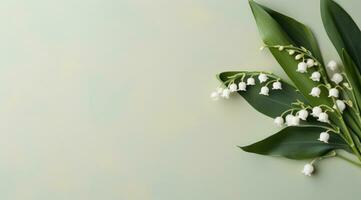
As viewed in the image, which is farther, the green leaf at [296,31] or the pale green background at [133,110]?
the green leaf at [296,31]

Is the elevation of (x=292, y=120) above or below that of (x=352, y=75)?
below

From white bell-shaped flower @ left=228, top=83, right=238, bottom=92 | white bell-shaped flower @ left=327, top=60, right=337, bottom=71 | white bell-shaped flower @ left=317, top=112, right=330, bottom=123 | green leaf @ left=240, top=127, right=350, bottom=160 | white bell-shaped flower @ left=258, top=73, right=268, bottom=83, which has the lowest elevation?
→ green leaf @ left=240, top=127, right=350, bottom=160

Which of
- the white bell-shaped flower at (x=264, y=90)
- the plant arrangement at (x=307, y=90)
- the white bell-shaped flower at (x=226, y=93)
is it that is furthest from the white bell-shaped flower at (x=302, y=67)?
the white bell-shaped flower at (x=226, y=93)

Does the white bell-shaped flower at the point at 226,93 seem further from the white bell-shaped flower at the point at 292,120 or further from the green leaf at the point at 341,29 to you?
the green leaf at the point at 341,29

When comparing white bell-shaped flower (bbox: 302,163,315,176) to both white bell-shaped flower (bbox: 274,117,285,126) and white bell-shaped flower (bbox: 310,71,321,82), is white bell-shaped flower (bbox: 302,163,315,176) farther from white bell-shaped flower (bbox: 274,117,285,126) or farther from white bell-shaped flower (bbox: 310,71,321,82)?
white bell-shaped flower (bbox: 310,71,321,82)

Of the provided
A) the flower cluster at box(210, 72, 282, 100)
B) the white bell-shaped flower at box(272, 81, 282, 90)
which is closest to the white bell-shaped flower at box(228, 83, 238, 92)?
the flower cluster at box(210, 72, 282, 100)

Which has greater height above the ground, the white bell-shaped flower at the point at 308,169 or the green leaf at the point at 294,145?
the green leaf at the point at 294,145

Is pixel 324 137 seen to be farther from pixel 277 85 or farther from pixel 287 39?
pixel 287 39

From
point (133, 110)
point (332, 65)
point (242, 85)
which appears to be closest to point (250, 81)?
point (242, 85)
